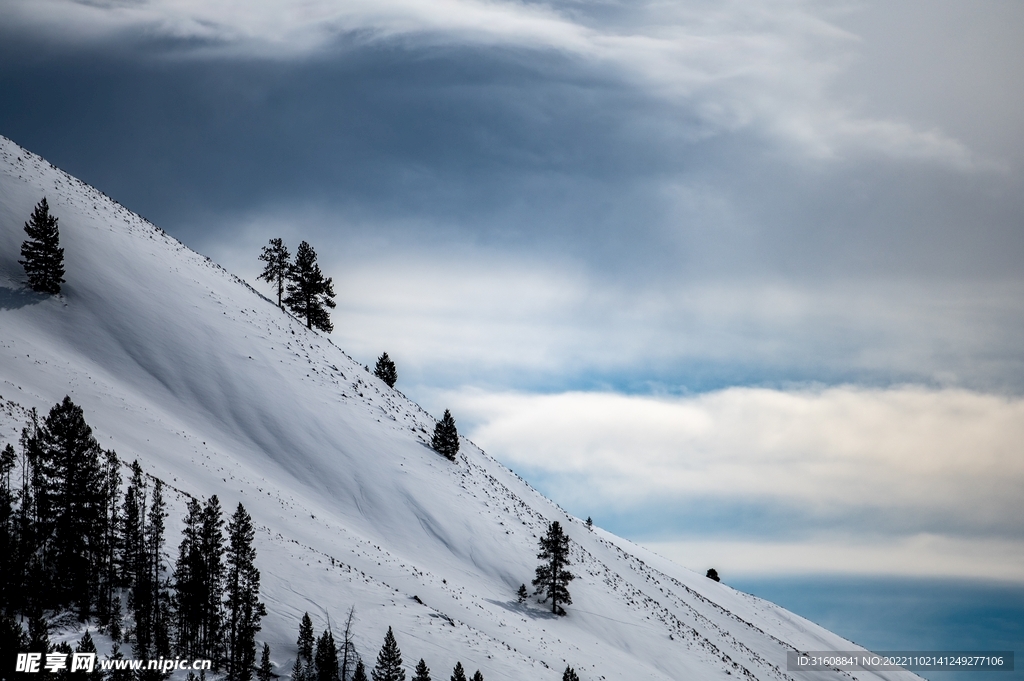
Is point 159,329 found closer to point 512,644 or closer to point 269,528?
point 269,528

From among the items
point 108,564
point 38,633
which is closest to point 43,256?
point 108,564

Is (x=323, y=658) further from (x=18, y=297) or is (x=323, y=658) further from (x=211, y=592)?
(x=18, y=297)

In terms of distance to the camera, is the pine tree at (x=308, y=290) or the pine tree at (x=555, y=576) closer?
the pine tree at (x=555, y=576)

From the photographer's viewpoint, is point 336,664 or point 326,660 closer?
point 326,660

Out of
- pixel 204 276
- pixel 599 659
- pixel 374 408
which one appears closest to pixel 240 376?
pixel 374 408

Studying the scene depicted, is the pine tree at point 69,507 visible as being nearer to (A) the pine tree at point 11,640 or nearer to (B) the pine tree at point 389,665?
(A) the pine tree at point 11,640

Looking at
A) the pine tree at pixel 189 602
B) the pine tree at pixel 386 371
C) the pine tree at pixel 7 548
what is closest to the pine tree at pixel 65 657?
the pine tree at pixel 7 548

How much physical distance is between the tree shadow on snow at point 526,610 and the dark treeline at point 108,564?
23609mm

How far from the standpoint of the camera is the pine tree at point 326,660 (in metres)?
35.2

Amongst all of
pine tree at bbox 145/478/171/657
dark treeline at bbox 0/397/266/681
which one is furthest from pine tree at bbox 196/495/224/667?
pine tree at bbox 145/478/171/657

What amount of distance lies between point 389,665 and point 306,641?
4.38 m

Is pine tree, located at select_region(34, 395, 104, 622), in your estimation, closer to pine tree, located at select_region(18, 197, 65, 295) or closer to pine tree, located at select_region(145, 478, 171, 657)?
pine tree, located at select_region(145, 478, 171, 657)

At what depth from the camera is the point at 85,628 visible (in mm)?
32812

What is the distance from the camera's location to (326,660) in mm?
35438
